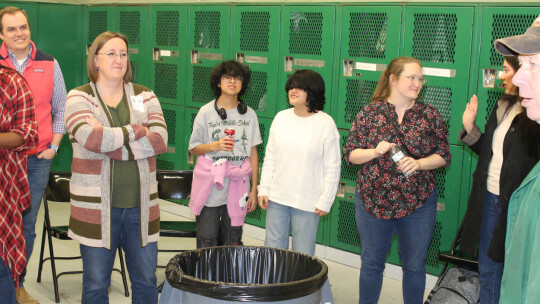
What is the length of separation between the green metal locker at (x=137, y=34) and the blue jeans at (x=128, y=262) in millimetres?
3870

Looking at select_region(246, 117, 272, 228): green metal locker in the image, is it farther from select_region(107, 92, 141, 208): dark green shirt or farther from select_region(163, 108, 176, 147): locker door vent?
select_region(107, 92, 141, 208): dark green shirt

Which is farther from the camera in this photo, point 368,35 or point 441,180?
point 368,35

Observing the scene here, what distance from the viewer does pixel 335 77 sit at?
5.23 meters

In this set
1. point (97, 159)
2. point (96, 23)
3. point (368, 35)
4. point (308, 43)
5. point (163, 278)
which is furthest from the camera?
point (96, 23)

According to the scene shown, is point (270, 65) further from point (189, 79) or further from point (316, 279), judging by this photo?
point (316, 279)

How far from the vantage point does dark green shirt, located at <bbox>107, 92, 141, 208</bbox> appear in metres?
3.19

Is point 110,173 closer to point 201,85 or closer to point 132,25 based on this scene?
point 201,85

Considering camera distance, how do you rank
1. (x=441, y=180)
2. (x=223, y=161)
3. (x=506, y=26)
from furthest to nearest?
1. (x=441, y=180)
2. (x=506, y=26)
3. (x=223, y=161)

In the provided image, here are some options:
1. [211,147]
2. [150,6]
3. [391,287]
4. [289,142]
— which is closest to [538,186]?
[289,142]

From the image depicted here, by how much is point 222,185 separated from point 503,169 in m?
1.63

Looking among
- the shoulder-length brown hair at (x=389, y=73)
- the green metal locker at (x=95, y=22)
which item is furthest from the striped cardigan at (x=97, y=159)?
the green metal locker at (x=95, y=22)

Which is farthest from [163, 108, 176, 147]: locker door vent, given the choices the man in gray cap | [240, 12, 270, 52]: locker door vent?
the man in gray cap

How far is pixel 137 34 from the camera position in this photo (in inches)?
278

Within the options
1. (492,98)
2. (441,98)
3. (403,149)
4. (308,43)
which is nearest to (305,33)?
(308,43)
